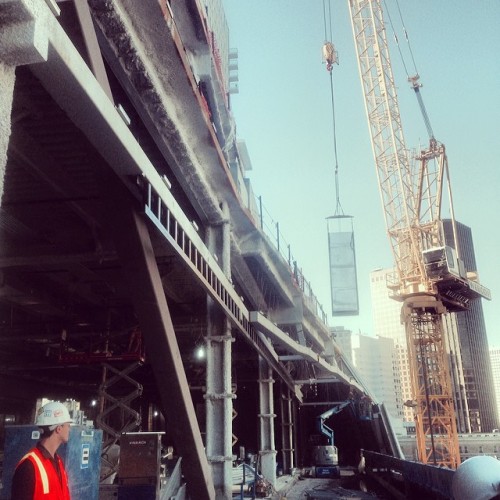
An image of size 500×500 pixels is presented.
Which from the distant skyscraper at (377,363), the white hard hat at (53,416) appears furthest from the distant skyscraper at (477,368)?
the white hard hat at (53,416)

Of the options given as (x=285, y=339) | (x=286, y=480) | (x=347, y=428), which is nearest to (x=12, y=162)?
(x=285, y=339)

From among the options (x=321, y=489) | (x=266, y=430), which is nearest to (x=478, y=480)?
(x=266, y=430)

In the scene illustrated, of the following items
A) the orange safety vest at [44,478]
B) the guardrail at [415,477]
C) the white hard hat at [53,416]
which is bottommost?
the guardrail at [415,477]

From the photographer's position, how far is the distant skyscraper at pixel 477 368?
13800cm

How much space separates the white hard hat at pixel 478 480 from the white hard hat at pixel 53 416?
121 inches

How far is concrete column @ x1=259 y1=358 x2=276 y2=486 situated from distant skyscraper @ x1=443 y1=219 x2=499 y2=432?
133 meters

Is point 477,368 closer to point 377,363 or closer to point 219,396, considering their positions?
point 377,363

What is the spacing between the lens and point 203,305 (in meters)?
17.0

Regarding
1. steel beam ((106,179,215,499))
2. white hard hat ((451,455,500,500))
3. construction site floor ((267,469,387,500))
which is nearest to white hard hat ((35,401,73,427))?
white hard hat ((451,455,500,500))

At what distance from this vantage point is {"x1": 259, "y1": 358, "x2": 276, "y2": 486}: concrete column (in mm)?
20188

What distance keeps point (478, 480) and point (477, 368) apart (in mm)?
160205

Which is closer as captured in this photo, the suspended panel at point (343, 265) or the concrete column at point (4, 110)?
the concrete column at point (4, 110)

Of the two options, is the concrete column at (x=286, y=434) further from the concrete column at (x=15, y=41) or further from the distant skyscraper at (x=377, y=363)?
the distant skyscraper at (x=377, y=363)

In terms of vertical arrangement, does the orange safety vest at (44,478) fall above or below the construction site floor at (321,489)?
above
